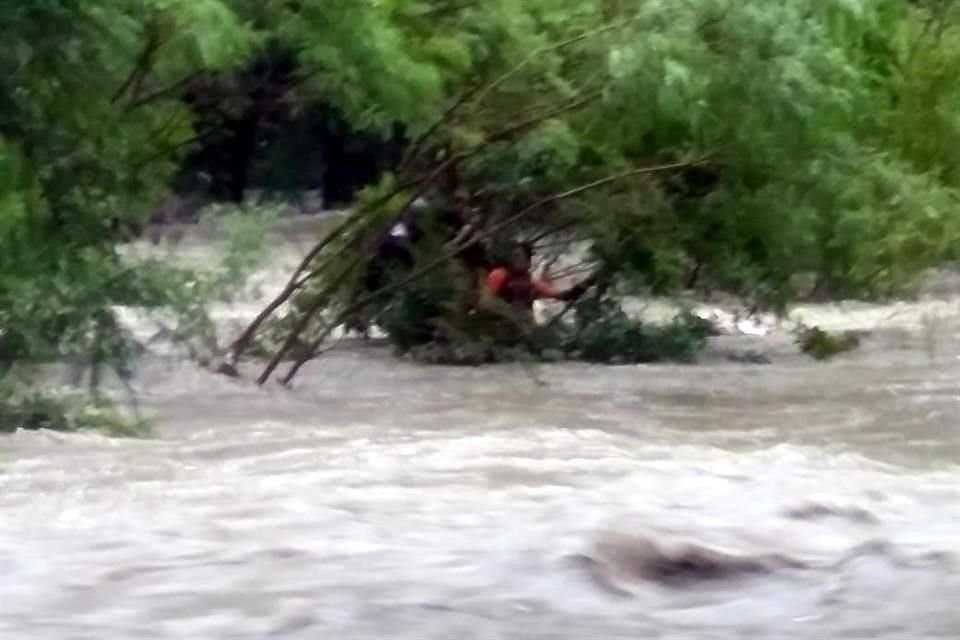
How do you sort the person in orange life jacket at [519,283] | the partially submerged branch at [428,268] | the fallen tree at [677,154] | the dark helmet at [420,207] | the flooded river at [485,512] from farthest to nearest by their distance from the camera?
the person in orange life jacket at [519,283] < the dark helmet at [420,207] < the partially submerged branch at [428,268] < the fallen tree at [677,154] < the flooded river at [485,512]

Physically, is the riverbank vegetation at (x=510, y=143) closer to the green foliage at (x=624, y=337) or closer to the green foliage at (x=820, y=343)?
the green foliage at (x=624, y=337)

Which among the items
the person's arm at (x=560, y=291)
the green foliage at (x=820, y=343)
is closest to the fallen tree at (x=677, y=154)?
the person's arm at (x=560, y=291)

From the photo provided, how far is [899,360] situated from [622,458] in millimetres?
7739

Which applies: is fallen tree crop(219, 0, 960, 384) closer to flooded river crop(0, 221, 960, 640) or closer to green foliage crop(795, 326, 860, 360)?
green foliage crop(795, 326, 860, 360)

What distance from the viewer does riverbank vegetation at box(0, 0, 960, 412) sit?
13.0m

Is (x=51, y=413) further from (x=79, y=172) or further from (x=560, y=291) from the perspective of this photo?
(x=560, y=291)

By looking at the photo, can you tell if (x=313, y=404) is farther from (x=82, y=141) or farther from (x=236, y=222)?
(x=82, y=141)

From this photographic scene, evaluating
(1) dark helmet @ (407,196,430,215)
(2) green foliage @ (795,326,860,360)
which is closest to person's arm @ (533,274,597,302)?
(1) dark helmet @ (407,196,430,215)

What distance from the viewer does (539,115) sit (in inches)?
632

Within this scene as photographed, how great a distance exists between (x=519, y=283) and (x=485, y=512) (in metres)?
8.74

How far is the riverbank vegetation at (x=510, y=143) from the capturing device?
13008 mm

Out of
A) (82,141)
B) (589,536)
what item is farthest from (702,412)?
(589,536)

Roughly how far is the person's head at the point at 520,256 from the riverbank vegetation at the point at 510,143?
206 mm

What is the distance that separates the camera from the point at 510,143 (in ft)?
54.2
